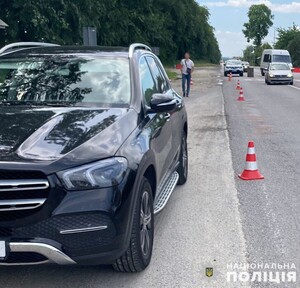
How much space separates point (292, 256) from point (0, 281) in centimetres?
237

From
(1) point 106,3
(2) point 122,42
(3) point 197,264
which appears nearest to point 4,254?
(3) point 197,264

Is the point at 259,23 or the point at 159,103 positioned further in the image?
the point at 259,23

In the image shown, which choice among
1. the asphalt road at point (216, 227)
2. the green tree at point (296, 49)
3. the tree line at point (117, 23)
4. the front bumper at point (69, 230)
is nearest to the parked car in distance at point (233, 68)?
the tree line at point (117, 23)

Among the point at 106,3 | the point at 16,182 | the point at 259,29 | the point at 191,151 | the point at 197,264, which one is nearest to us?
the point at 16,182

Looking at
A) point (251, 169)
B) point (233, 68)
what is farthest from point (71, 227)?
point (233, 68)

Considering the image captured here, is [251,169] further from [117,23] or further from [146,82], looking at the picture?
[117,23]

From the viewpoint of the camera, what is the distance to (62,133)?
3.35 m

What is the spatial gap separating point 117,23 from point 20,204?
1646 inches

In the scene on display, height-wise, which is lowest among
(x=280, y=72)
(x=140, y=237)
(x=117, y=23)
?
(x=280, y=72)

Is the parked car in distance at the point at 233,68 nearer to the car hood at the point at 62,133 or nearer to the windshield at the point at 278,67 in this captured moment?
the windshield at the point at 278,67

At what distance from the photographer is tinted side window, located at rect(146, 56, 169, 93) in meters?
5.16

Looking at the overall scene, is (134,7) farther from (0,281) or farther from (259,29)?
(259,29)

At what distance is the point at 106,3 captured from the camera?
37.2 meters

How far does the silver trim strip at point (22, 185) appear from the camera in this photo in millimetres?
2912
